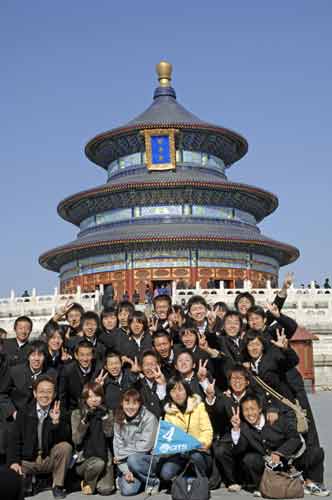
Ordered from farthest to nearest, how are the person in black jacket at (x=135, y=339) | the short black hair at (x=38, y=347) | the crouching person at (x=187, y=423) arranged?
1. the person in black jacket at (x=135, y=339)
2. the short black hair at (x=38, y=347)
3. the crouching person at (x=187, y=423)

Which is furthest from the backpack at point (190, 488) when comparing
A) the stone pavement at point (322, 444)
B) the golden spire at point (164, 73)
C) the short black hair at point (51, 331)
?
the golden spire at point (164, 73)

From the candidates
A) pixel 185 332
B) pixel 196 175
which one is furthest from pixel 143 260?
pixel 185 332

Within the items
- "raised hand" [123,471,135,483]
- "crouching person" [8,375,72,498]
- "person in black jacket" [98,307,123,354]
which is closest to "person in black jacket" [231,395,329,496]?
"raised hand" [123,471,135,483]

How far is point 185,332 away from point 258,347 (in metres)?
0.95

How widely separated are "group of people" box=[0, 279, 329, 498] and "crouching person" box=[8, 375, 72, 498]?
0.01 m

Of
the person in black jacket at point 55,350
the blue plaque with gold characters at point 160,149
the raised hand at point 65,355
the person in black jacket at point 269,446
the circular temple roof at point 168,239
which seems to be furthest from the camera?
the blue plaque with gold characters at point 160,149

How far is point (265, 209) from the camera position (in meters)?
40.8

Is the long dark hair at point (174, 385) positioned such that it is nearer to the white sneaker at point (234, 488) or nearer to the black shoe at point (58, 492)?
the white sneaker at point (234, 488)

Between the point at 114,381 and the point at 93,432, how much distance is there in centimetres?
70

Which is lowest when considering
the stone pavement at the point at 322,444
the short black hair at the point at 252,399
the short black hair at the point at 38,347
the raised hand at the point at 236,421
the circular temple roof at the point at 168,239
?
the stone pavement at the point at 322,444

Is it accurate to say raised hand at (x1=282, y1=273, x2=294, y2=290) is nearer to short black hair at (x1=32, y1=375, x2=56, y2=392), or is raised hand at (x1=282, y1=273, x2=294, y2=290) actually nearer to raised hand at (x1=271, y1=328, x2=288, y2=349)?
raised hand at (x1=271, y1=328, x2=288, y2=349)

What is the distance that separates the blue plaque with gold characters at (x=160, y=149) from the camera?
126 feet

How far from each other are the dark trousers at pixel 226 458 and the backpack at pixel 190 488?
1.40ft

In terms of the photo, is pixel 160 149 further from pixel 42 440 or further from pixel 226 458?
pixel 226 458
